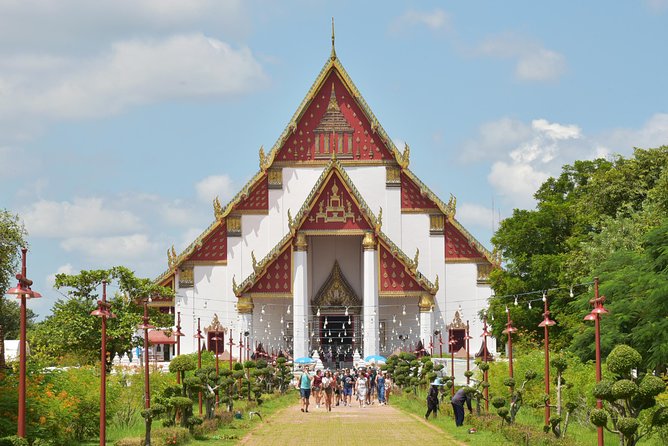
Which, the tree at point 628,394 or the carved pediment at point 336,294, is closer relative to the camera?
the tree at point 628,394

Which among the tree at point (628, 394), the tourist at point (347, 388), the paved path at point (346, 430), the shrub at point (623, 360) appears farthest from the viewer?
the tourist at point (347, 388)

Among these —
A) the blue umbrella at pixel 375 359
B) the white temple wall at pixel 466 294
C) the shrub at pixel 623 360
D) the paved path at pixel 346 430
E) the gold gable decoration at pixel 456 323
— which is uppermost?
the white temple wall at pixel 466 294

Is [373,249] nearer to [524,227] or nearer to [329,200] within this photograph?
[329,200]

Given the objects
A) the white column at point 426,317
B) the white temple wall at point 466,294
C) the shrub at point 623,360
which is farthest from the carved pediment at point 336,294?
the shrub at point 623,360

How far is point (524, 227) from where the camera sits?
1925 inches

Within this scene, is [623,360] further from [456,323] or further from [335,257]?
[335,257]

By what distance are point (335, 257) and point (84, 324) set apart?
16.8 m

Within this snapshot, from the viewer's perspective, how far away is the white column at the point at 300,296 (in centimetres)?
5438

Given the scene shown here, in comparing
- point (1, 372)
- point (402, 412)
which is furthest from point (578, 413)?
point (1, 372)

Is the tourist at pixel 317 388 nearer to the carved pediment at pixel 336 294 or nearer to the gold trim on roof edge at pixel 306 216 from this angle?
the gold trim on roof edge at pixel 306 216

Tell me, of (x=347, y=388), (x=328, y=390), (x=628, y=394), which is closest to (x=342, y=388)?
(x=347, y=388)

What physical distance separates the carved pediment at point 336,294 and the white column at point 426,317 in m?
3.36

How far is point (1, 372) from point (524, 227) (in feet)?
103

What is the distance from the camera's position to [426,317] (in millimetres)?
55188
